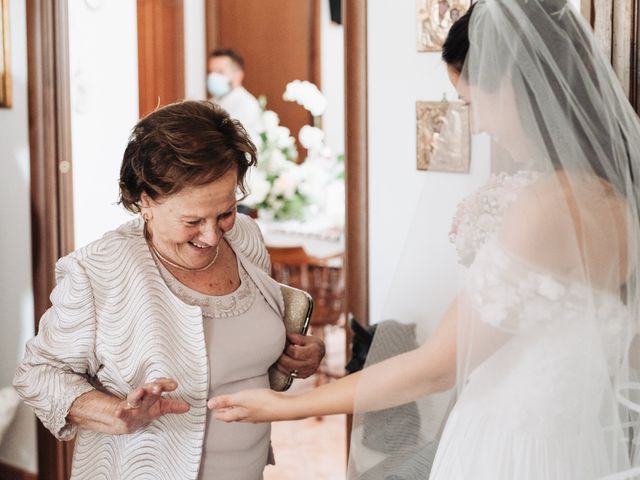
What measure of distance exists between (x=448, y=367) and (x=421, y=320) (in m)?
0.16

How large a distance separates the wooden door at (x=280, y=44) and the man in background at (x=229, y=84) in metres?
0.44

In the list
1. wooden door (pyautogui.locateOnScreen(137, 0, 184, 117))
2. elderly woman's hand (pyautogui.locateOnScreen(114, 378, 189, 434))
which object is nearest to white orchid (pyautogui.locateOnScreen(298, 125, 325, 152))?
wooden door (pyautogui.locateOnScreen(137, 0, 184, 117))

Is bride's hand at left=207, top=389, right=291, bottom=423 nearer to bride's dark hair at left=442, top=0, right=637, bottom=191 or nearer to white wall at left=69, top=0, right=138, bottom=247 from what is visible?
bride's dark hair at left=442, top=0, right=637, bottom=191

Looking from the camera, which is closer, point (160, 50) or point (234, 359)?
point (234, 359)

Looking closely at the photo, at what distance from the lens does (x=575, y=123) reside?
1.77 meters

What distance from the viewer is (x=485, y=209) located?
1746 mm

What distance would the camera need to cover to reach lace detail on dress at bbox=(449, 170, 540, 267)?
172 cm

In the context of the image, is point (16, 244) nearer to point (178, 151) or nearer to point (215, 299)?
point (215, 299)

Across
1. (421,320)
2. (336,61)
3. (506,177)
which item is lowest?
(421,320)

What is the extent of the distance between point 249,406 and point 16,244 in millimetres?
2199

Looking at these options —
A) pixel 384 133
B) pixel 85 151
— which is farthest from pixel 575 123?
pixel 85 151

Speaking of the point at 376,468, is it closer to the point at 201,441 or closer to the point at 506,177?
the point at 201,441

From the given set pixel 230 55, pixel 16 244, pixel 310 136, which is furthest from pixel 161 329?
pixel 230 55

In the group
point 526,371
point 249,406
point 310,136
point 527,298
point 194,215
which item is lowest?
point 249,406
